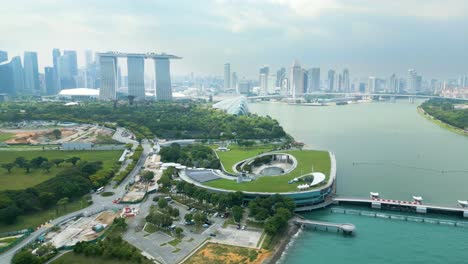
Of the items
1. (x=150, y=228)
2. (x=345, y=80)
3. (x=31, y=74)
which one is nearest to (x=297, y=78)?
(x=345, y=80)

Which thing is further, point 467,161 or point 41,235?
point 467,161

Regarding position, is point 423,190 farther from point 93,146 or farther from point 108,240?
point 93,146

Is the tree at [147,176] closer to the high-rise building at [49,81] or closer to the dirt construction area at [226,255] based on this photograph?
the dirt construction area at [226,255]

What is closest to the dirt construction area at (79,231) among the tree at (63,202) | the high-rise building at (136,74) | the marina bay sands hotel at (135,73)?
the tree at (63,202)

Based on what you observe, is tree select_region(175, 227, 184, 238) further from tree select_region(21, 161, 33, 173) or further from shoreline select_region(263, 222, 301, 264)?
tree select_region(21, 161, 33, 173)

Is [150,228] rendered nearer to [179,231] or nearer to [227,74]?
[179,231]

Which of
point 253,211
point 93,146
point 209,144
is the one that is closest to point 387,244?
point 253,211
